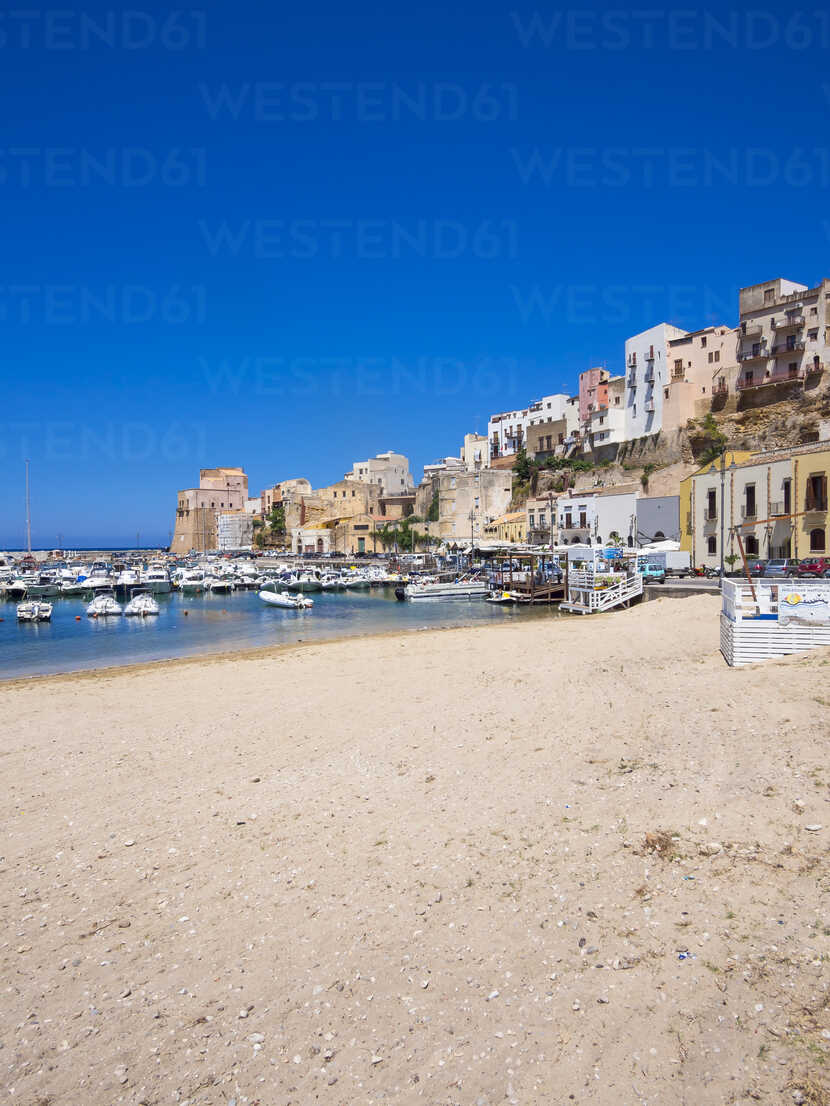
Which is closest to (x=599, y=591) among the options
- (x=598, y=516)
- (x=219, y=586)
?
(x=598, y=516)

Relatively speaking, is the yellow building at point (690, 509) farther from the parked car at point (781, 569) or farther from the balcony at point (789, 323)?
the balcony at point (789, 323)

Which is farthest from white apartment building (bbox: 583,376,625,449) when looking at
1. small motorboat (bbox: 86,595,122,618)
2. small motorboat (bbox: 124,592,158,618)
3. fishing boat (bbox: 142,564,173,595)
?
small motorboat (bbox: 86,595,122,618)

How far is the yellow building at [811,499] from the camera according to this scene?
29.7 metres

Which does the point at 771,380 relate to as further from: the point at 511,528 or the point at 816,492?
the point at 511,528

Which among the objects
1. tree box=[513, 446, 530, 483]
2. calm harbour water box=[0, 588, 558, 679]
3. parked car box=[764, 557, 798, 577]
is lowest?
calm harbour water box=[0, 588, 558, 679]

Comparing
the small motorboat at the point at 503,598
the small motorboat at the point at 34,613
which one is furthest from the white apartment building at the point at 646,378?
the small motorboat at the point at 34,613

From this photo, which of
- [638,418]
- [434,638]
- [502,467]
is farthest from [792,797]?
[502,467]

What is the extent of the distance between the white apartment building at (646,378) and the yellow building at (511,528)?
41.1 feet

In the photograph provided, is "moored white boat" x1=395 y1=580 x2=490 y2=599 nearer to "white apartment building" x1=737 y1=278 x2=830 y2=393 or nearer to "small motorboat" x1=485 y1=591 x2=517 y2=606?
"small motorboat" x1=485 y1=591 x2=517 y2=606

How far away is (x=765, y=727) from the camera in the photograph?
8008mm

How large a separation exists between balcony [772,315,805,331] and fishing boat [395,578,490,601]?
2891 centimetres

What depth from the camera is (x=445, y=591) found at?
154 feet

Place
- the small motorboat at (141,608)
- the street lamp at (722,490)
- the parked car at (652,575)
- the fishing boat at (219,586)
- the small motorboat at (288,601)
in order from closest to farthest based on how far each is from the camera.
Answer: the street lamp at (722,490)
the parked car at (652,575)
the small motorboat at (141,608)
the small motorboat at (288,601)
the fishing boat at (219,586)

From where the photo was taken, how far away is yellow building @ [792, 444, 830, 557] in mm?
29656
